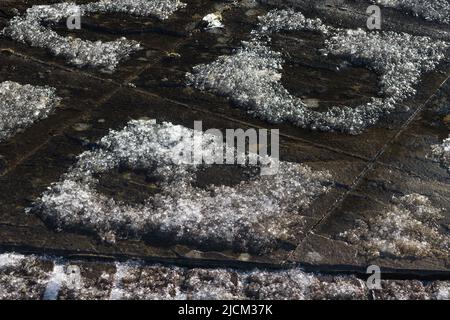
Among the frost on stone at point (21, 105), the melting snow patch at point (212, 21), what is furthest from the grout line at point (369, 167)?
the frost on stone at point (21, 105)

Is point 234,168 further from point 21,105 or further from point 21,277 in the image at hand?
point 21,105

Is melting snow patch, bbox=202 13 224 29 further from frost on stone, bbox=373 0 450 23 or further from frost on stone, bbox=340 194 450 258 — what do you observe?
frost on stone, bbox=340 194 450 258

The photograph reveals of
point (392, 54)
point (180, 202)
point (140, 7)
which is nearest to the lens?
point (180, 202)

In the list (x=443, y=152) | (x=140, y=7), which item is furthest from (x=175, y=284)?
(x=140, y=7)

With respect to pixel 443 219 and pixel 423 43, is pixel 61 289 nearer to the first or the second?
pixel 443 219

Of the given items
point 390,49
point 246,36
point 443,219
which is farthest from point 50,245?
point 390,49

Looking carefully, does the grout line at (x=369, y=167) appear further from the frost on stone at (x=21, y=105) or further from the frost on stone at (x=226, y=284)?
the frost on stone at (x=21, y=105)
